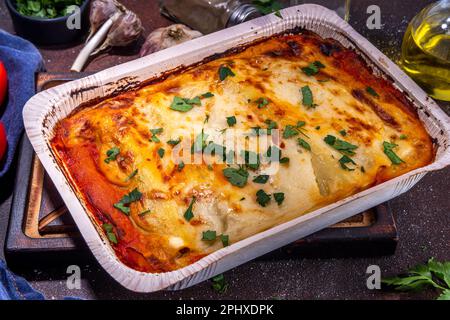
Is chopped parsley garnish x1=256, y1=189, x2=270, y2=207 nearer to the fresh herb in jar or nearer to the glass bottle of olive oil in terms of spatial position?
A: the glass bottle of olive oil

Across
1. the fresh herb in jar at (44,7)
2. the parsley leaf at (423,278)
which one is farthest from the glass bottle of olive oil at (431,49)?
the fresh herb in jar at (44,7)

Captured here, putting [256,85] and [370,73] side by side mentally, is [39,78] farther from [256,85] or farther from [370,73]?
[370,73]

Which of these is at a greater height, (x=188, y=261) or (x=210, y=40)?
(x=210, y=40)

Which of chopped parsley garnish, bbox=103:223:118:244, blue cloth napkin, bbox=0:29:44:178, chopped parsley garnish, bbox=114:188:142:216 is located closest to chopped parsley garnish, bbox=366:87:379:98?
chopped parsley garnish, bbox=114:188:142:216

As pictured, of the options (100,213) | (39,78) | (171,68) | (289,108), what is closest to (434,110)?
(289,108)

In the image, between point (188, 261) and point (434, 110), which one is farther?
point (434, 110)

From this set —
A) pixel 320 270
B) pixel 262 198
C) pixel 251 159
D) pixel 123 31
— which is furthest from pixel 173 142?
pixel 123 31
